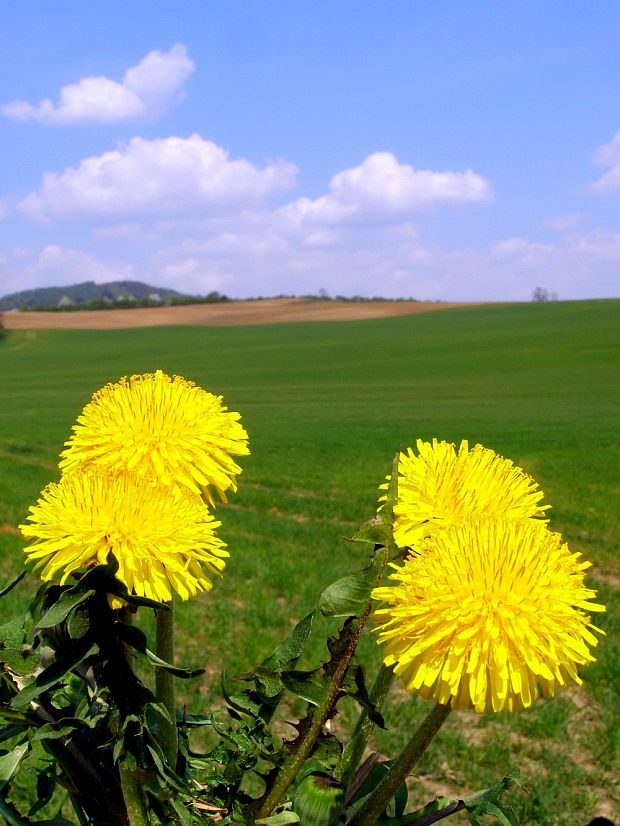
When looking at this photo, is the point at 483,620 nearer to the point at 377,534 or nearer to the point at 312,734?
the point at 377,534

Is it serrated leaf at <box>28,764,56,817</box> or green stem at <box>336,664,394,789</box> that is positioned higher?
green stem at <box>336,664,394,789</box>

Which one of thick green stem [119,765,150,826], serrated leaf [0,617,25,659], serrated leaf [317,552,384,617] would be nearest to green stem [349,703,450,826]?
serrated leaf [317,552,384,617]

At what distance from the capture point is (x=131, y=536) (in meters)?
0.92

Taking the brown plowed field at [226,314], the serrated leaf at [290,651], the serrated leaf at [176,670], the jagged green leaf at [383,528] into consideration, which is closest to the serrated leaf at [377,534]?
the jagged green leaf at [383,528]

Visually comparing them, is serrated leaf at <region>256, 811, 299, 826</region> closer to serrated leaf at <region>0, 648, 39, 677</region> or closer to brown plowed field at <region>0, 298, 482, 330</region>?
serrated leaf at <region>0, 648, 39, 677</region>

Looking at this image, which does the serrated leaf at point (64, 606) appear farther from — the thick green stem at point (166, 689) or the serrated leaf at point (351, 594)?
the serrated leaf at point (351, 594)

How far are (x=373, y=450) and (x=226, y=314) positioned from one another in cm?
6165

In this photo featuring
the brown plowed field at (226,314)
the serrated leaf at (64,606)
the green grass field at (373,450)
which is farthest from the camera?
the brown plowed field at (226,314)

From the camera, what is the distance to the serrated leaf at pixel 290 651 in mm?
922

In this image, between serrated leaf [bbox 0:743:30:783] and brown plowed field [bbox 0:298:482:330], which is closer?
serrated leaf [bbox 0:743:30:783]

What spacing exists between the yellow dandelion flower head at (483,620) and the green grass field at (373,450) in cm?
24

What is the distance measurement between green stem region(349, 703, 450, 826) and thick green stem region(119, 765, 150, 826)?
267 mm

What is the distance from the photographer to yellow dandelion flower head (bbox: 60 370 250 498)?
1128 millimetres

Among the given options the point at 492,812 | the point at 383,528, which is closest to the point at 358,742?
the point at 492,812
